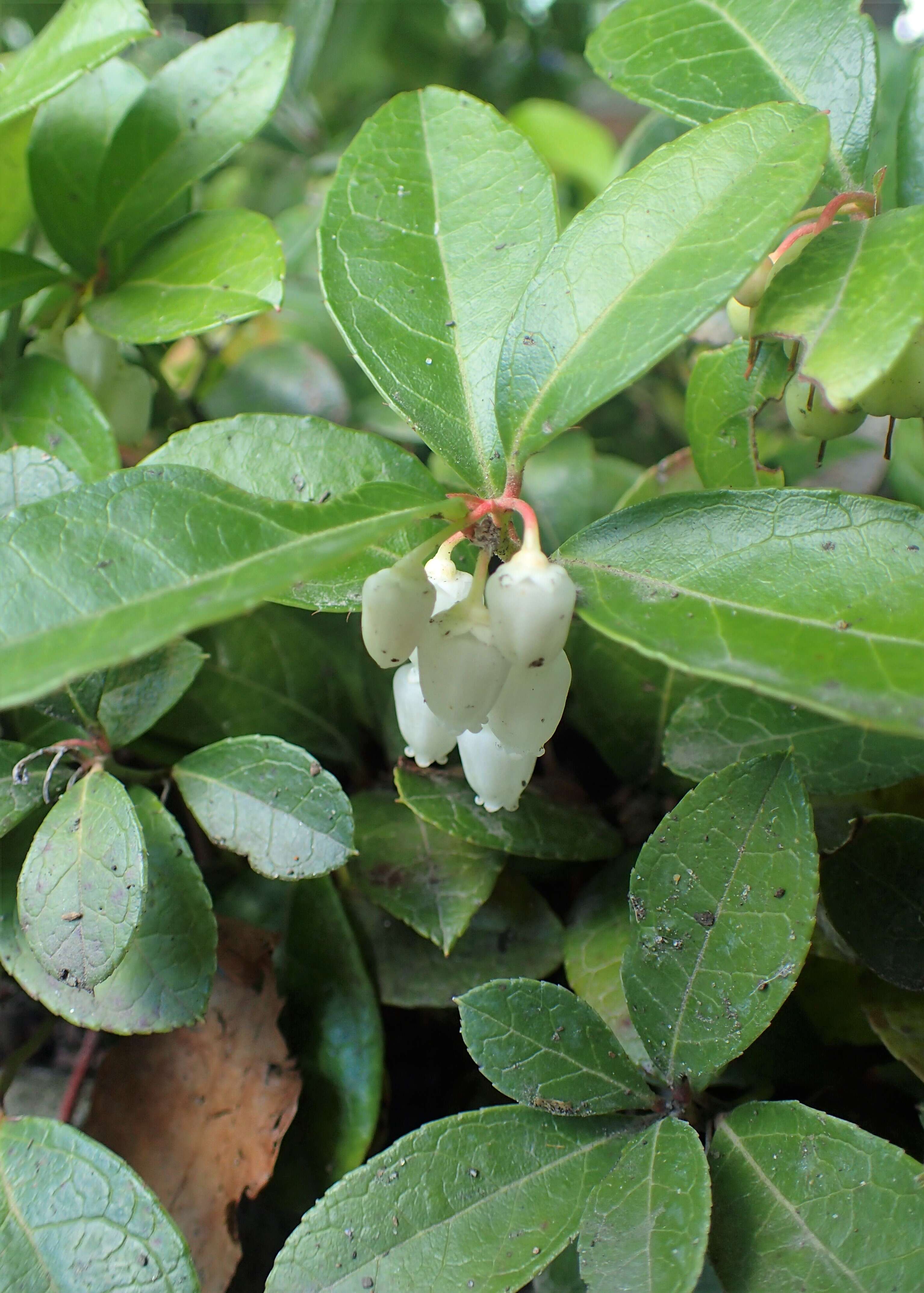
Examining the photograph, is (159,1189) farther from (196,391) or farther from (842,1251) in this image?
(196,391)

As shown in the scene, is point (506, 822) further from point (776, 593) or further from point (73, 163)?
point (73, 163)

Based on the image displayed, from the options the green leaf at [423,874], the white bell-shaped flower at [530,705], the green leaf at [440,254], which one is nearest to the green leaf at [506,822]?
the green leaf at [423,874]

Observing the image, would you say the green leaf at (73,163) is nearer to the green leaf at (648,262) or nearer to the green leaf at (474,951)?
the green leaf at (648,262)

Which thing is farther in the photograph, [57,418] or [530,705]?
[57,418]

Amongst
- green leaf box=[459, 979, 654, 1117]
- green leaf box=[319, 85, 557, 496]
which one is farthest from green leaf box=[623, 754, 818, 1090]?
green leaf box=[319, 85, 557, 496]

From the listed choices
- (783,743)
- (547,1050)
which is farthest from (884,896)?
(547,1050)

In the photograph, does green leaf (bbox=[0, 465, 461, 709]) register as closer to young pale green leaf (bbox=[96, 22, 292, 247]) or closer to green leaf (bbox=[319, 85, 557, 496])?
green leaf (bbox=[319, 85, 557, 496])

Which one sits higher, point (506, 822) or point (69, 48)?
point (69, 48)

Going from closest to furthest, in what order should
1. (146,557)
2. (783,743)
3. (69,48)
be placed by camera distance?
(146,557), (783,743), (69,48)
